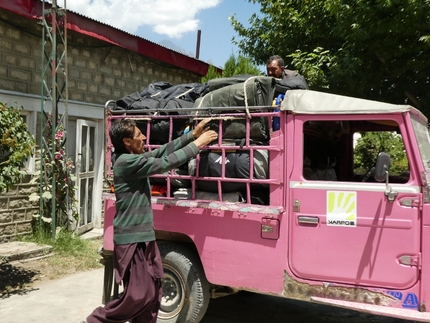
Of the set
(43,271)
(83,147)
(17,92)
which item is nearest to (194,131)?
(43,271)

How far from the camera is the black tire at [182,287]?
403 cm

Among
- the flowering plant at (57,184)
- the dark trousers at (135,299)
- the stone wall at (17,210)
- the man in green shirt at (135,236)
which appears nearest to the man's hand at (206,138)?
the man in green shirt at (135,236)

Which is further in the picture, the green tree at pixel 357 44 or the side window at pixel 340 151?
the green tree at pixel 357 44

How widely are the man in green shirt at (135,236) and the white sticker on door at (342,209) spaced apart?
43.1 inches

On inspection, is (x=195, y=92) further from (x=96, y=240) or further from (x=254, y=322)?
(x=96, y=240)

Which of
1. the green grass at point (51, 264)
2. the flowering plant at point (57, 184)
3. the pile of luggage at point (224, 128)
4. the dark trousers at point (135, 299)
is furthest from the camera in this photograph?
the flowering plant at point (57, 184)

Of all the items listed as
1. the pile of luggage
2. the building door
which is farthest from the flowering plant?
the pile of luggage

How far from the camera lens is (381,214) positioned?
3377 millimetres

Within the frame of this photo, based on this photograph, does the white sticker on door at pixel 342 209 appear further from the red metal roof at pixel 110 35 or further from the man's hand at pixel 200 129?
the red metal roof at pixel 110 35

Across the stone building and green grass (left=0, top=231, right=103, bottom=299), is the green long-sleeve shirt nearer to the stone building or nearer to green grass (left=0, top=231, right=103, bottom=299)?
green grass (left=0, top=231, right=103, bottom=299)

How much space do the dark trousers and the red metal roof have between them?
4673mm

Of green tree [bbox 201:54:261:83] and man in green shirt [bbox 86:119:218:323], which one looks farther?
green tree [bbox 201:54:261:83]

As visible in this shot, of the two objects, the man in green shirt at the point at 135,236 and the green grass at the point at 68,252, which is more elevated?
the man in green shirt at the point at 135,236

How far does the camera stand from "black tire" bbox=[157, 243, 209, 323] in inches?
159
